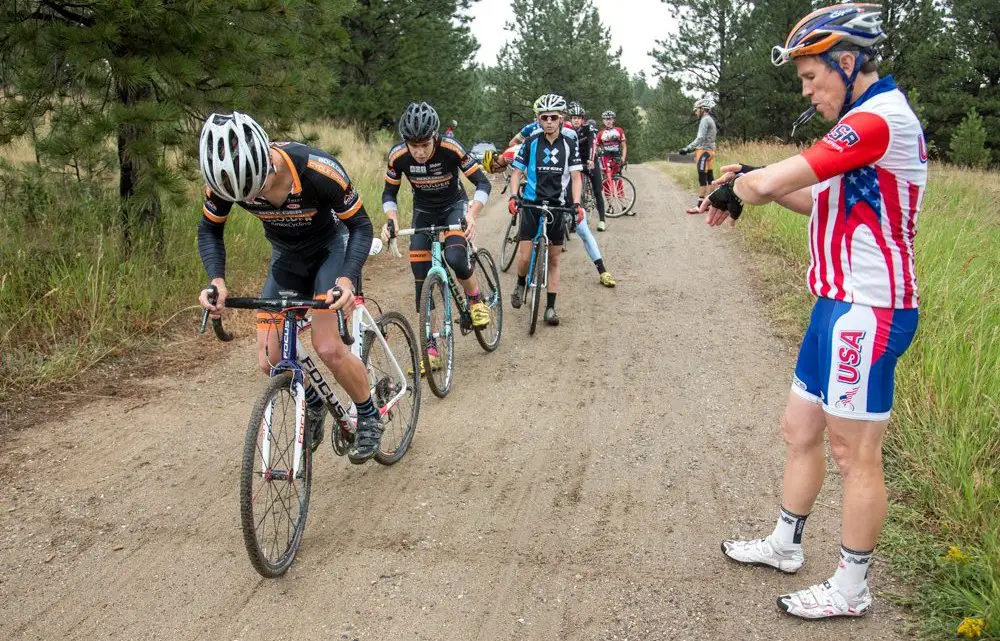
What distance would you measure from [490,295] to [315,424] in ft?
10.5

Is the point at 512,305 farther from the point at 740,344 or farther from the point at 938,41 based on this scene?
the point at 938,41

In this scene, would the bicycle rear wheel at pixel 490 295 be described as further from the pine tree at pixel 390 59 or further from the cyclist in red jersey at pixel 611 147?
the pine tree at pixel 390 59

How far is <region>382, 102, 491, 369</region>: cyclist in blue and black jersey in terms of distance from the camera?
5855mm

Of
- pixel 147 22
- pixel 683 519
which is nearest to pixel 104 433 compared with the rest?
pixel 147 22

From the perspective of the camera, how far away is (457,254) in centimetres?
599

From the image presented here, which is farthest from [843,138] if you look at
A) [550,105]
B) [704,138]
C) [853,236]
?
[704,138]

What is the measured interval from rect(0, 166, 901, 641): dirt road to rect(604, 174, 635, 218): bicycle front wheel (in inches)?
359

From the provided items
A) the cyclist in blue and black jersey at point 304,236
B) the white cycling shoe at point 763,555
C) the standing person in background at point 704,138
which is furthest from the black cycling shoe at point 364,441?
the standing person in background at point 704,138

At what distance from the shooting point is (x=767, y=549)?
3.36 metres

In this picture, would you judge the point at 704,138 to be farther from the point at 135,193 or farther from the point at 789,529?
the point at 789,529

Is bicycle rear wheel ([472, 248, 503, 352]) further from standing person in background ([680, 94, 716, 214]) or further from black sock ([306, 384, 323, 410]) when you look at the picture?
standing person in background ([680, 94, 716, 214])

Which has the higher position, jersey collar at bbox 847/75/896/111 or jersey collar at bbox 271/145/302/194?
jersey collar at bbox 847/75/896/111

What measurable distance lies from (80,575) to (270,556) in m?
0.96

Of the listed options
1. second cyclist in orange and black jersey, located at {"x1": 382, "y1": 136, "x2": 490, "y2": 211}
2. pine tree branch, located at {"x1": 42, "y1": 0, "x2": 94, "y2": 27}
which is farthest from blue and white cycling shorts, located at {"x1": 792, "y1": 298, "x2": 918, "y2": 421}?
pine tree branch, located at {"x1": 42, "y1": 0, "x2": 94, "y2": 27}
